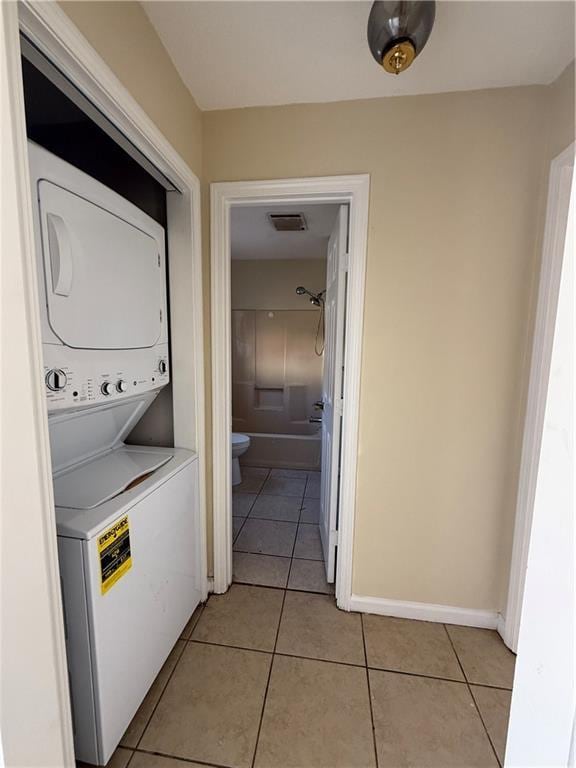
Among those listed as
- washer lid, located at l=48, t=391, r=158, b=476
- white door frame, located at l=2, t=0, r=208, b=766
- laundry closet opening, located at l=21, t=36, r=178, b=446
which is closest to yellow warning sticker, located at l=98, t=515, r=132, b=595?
white door frame, located at l=2, t=0, r=208, b=766

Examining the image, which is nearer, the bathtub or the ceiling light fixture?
the ceiling light fixture

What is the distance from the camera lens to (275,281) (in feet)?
12.6

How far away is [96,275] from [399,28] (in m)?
1.16

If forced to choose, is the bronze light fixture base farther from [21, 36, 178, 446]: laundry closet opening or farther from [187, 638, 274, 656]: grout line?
[187, 638, 274, 656]: grout line

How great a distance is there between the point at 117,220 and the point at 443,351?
1.41 metres

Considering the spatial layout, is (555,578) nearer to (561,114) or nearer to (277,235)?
(561,114)

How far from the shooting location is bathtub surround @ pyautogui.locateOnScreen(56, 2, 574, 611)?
1409 millimetres

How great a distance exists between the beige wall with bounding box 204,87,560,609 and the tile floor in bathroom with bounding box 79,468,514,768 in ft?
0.90

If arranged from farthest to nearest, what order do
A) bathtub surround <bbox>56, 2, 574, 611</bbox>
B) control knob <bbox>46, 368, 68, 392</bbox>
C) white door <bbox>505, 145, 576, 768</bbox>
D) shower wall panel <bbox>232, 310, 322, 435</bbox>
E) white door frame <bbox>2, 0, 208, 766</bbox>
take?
shower wall panel <bbox>232, 310, 322, 435</bbox> < bathtub surround <bbox>56, 2, 574, 611</bbox> < control knob <bbox>46, 368, 68, 392</bbox> < white door frame <bbox>2, 0, 208, 766</bbox> < white door <bbox>505, 145, 576, 768</bbox>

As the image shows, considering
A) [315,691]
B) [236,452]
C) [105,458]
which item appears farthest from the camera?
[236,452]

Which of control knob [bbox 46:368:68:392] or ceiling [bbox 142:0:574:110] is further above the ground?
ceiling [bbox 142:0:574:110]

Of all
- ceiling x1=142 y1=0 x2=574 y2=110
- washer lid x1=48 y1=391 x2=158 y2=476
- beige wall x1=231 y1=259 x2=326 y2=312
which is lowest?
washer lid x1=48 y1=391 x2=158 y2=476

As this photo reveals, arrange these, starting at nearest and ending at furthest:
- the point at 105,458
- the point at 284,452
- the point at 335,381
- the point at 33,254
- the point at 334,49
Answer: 1. the point at 33,254
2. the point at 334,49
3. the point at 105,458
4. the point at 335,381
5. the point at 284,452

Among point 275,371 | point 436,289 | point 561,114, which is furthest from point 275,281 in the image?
point 561,114
